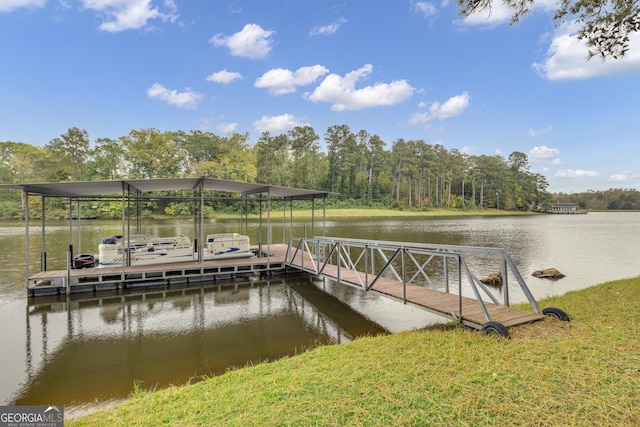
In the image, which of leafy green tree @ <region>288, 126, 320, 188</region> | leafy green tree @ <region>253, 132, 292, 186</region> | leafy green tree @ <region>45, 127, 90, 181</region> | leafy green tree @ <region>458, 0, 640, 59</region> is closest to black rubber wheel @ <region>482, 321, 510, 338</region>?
leafy green tree @ <region>458, 0, 640, 59</region>

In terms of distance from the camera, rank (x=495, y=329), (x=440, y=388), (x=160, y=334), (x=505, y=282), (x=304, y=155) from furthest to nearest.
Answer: (x=304, y=155), (x=160, y=334), (x=505, y=282), (x=495, y=329), (x=440, y=388)

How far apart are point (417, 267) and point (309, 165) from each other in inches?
2100

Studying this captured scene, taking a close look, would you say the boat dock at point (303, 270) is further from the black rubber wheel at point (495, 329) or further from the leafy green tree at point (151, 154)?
the leafy green tree at point (151, 154)

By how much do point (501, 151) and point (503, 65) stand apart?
2260 inches

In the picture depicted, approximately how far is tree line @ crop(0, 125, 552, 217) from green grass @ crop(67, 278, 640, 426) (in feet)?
98.7

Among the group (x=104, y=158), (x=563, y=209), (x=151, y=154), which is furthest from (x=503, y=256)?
(x=563, y=209)

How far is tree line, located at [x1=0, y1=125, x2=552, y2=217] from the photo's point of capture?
40.5 m

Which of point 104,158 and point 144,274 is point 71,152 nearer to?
point 104,158

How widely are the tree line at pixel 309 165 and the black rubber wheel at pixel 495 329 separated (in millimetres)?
29663

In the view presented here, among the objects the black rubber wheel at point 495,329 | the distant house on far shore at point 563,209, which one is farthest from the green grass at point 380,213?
the black rubber wheel at point 495,329

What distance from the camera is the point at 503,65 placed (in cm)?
2780

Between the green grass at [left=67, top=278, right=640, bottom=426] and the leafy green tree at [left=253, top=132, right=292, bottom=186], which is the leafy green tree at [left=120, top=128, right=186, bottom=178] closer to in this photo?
the leafy green tree at [left=253, top=132, right=292, bottom=186]

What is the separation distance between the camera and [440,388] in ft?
8.89

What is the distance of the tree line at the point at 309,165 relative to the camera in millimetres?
40531
